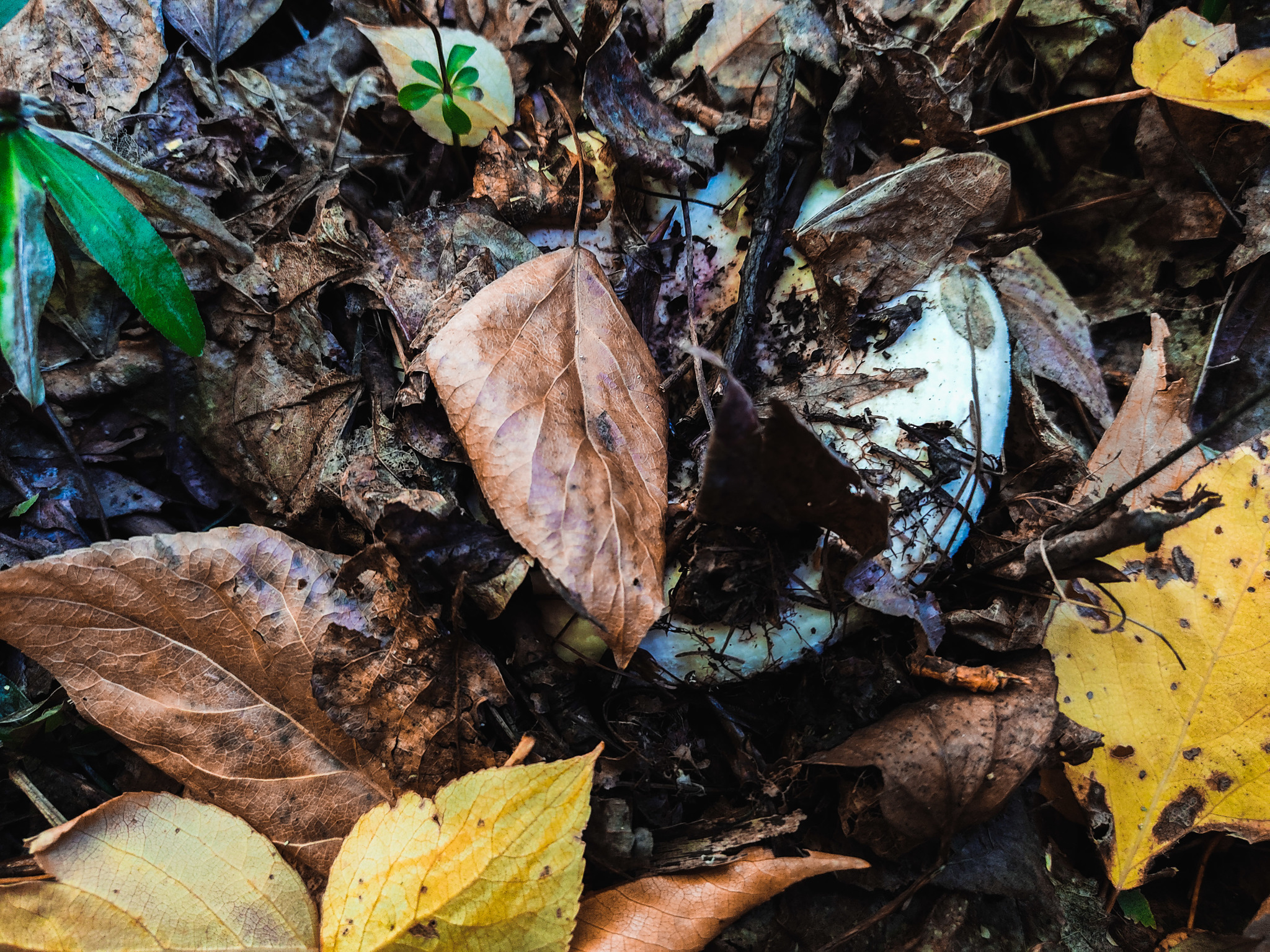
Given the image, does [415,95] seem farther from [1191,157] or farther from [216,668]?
[1191,157]

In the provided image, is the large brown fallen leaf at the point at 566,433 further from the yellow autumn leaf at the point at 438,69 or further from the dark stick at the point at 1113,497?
the dark stick at the point at 1113,497

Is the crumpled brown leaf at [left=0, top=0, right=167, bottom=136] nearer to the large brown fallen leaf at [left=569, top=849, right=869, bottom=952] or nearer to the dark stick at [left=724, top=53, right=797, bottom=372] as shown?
the dark stick at [left=724, top=53, right=797, bottom=372]

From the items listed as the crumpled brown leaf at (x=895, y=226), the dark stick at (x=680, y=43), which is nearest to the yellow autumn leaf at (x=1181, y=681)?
the crumpled brown leaf at (x=895, y=226)

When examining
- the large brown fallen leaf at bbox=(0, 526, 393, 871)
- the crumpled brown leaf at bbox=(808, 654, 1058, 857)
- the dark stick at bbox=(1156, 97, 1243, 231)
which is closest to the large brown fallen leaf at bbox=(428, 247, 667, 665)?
the large brown fallen leaf at bbox=(0, 526, 393, 871)

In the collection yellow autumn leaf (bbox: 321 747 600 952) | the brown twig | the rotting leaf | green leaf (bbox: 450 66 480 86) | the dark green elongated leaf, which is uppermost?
green leaf (bbox: 450 66 480 86)

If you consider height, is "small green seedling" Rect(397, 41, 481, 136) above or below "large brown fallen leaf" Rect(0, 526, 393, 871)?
above
